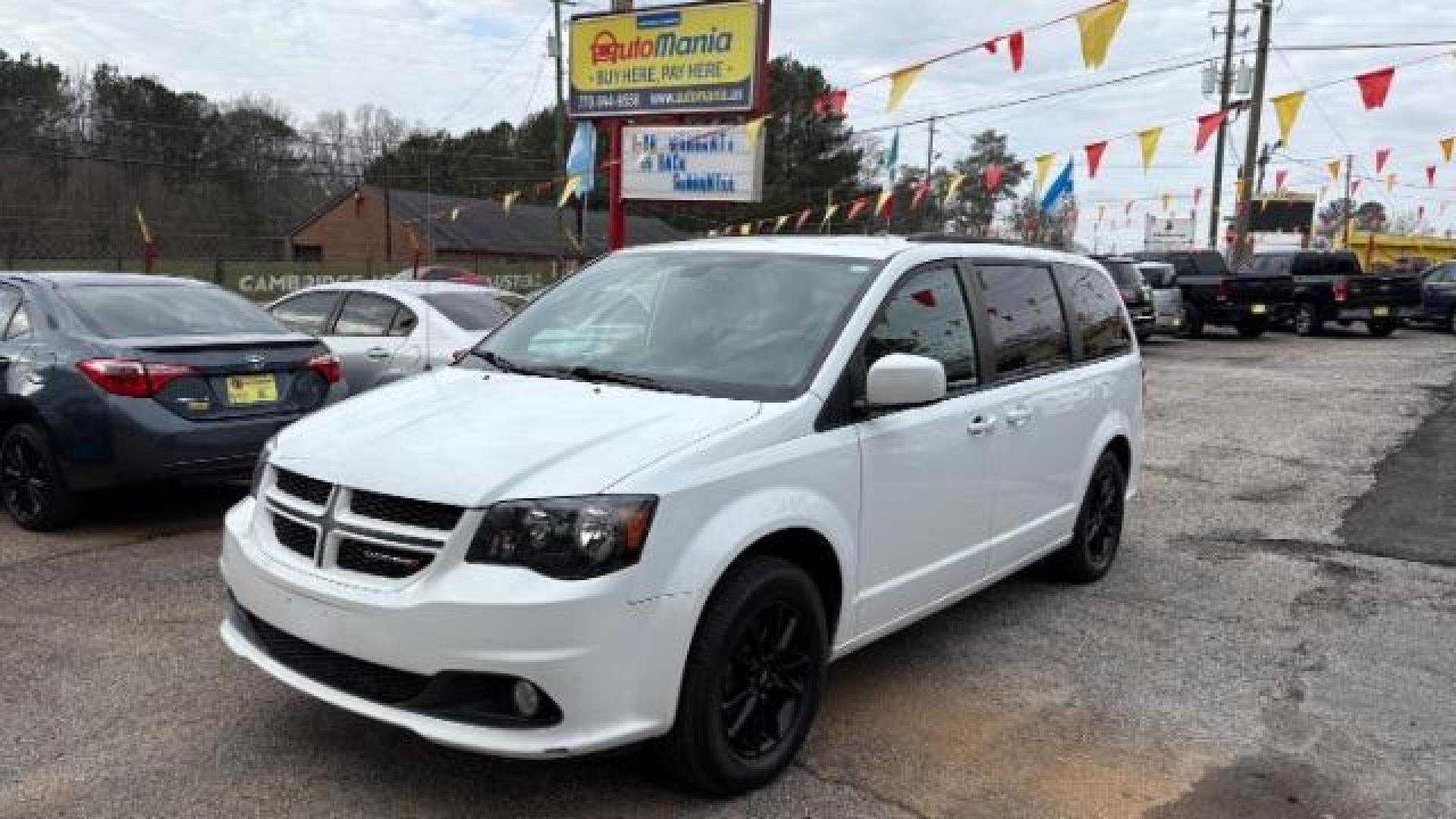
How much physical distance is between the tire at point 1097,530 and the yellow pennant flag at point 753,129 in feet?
26.7

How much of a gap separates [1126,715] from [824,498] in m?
1.64

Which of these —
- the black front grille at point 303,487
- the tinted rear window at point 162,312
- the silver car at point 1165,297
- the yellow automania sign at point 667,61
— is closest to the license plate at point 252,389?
the tinted rear window at point 162,312

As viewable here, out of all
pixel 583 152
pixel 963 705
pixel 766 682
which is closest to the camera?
pixel 766 682

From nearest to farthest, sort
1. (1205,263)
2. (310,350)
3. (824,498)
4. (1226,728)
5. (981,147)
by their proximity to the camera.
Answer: (824,498) < (1226,728) < (310,350) < (1205,263) < (981,147)

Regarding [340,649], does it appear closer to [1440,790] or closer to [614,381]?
[614,381]

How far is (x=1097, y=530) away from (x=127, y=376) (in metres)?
5.24

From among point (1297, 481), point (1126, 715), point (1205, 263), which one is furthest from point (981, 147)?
point (1126, 715)

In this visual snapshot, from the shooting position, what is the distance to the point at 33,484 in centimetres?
Answer: 629

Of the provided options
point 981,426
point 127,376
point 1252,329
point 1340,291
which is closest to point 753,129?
point 127,376

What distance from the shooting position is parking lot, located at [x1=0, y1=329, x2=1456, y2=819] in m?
3.50

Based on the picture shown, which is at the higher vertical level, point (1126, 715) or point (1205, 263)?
point (1205, 263)

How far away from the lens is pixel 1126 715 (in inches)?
169

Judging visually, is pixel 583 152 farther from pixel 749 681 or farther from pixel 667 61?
pixel 749 681

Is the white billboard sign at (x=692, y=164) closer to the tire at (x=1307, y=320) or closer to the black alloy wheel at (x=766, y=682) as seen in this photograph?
the black alloy wheel at (x=766, y=682)
